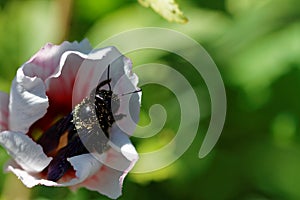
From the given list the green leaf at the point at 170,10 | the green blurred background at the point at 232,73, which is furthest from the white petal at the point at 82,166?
the green blurred background at the point at 232,73

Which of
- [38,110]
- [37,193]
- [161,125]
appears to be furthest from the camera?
[161,125]

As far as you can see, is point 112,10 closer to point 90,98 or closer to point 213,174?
point 213,174

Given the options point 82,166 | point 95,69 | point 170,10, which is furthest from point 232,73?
point 82,166

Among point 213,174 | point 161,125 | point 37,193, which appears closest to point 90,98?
point 37,193

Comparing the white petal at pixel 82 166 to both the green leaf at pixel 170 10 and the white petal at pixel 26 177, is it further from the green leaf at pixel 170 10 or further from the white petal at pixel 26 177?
A: the green leaf at pixel 170 10

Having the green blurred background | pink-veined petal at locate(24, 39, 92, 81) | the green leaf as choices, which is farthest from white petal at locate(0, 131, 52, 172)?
the green blurred background

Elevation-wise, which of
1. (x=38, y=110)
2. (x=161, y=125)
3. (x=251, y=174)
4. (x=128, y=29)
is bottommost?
(x=251, y=174)

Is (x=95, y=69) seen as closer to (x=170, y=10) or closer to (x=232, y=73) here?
(x=170, y=10)
